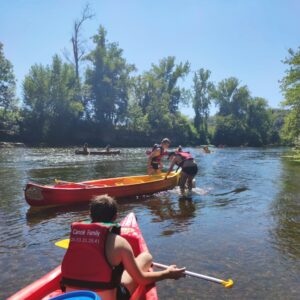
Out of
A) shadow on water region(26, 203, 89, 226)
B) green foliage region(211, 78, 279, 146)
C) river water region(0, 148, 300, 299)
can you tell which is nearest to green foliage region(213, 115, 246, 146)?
green foliage region(211, 78, 279, 146)

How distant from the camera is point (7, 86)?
54.1m

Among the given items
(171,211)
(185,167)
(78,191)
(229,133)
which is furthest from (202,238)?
(229,133)

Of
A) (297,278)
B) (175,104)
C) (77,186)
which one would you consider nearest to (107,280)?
(297,278)

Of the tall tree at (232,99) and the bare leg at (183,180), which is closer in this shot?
the bare leg at (183,180)

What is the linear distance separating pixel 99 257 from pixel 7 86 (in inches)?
2201

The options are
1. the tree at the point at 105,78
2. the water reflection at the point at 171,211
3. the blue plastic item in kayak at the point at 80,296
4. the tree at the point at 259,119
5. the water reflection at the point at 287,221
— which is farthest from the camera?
the tree at the point at 259,119

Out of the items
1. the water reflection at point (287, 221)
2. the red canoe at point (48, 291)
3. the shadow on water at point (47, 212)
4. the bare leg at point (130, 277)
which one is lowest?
the water reflection at point (287, 221)

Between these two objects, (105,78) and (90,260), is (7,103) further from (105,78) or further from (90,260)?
(90,260)

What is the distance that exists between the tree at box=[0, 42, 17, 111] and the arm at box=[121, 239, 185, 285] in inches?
2146

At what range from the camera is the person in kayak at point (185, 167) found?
41.4ft

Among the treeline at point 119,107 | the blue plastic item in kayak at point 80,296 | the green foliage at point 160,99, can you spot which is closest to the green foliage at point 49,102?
the treeline at point 119,107

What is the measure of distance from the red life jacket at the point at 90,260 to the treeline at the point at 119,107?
3365cm

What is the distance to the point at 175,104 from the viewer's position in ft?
243

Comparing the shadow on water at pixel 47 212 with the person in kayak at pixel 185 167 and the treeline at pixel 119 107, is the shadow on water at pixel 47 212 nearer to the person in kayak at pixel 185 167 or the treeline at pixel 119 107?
the person in kayak at pixel 185 167
